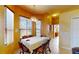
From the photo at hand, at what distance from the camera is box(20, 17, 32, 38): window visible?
2.93 m

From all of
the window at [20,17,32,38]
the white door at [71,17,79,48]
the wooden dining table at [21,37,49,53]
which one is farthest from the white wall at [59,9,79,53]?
the window at [20,17,32,38]

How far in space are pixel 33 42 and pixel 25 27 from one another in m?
0.58

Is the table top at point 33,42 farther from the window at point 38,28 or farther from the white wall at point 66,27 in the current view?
the white wall at point 66,27

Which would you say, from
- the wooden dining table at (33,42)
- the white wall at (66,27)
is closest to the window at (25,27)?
the wooden dining table at (33,42)

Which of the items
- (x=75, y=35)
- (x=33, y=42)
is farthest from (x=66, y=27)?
(x=33, y=42)

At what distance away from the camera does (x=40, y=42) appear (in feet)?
11.6

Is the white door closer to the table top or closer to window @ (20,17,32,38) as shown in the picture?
the table top

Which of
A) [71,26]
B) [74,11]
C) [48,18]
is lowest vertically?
[71,26]

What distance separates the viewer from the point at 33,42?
11.0 feet

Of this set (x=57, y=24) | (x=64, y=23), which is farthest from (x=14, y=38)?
(x=64, y=23)
